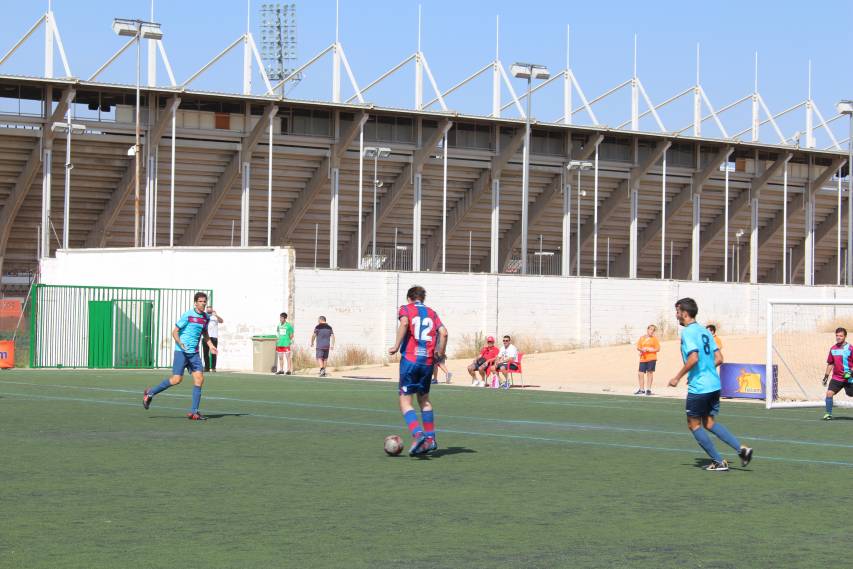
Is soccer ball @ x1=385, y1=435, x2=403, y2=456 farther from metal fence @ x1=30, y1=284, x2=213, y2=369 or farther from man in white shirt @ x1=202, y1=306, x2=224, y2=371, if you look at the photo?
metal fence @ x1=30, y1=284, x2=213, y2=369

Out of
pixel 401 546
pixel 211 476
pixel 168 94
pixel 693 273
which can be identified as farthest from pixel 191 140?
pixel 401 546

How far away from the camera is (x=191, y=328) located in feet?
62.6

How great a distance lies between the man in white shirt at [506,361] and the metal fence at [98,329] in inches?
472

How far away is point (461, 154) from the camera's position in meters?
60.8

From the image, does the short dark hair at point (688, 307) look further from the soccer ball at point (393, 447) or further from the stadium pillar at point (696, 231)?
the stadium pillar at point (696, 231)

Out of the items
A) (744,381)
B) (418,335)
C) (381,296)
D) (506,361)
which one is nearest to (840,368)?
(744,381)

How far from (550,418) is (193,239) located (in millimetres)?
39836

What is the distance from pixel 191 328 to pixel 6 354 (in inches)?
805

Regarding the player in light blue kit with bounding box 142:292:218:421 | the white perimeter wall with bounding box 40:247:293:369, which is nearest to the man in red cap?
the white perimeter wall with bounding box 40:247:293:369

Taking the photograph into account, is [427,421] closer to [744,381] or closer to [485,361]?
[744,381]

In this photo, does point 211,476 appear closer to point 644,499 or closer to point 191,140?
point 644,499

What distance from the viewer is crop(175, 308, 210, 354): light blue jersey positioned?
1903 centimetres

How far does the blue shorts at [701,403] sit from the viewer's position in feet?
43.5

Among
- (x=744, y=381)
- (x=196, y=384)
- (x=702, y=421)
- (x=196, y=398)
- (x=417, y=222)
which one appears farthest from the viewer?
(x=417, y=222)
